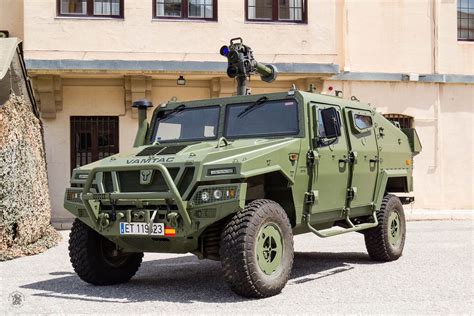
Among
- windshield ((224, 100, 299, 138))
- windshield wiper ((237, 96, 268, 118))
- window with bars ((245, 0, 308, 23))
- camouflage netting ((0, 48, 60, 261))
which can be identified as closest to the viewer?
windshield ((224, 100, 299, 138))

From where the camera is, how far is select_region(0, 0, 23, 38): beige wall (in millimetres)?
15344

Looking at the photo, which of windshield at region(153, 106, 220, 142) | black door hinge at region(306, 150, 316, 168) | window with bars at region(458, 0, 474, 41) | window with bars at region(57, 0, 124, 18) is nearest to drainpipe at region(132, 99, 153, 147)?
windshield at region(153, 106, 220, 142)

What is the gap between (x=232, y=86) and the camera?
15.6m

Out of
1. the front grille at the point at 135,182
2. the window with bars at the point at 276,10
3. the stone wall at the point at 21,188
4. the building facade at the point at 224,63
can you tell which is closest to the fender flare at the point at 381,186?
the front grille at the point at 135,182

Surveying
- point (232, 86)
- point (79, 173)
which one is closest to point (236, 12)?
point (232, 86)

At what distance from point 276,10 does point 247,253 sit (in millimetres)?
10578

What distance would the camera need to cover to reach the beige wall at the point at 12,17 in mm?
15344

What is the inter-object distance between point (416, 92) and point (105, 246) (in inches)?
454

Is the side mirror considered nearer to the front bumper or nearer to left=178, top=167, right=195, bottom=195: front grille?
the front bumper

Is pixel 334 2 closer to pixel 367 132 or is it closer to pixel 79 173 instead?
pixel 367 132

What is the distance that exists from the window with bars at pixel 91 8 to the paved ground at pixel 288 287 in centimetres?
627

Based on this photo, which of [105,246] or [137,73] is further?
[137,73]

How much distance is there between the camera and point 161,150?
7.26 meters

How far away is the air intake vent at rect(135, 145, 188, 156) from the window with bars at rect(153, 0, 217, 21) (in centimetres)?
829
